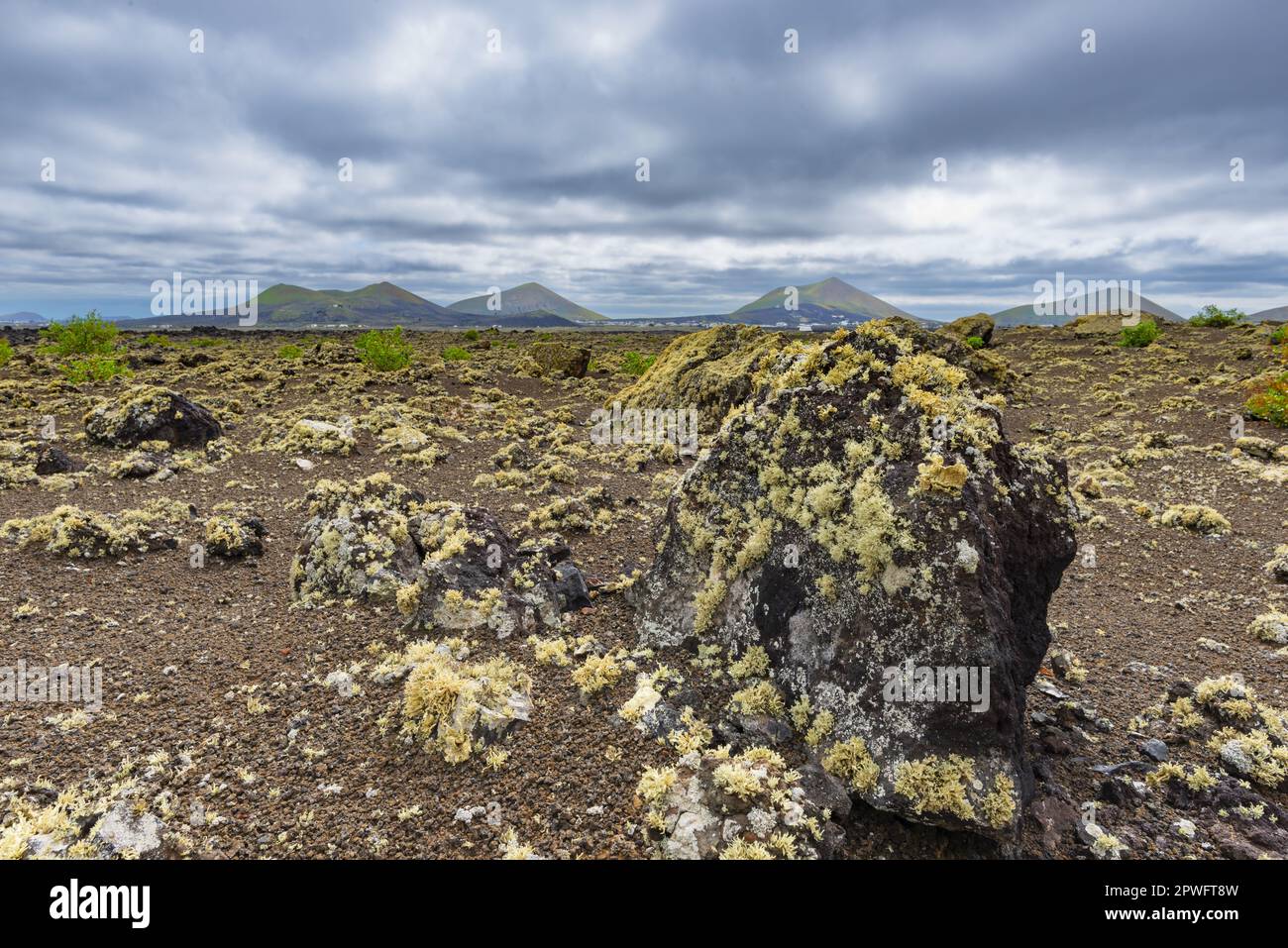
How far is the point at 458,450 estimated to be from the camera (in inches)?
835

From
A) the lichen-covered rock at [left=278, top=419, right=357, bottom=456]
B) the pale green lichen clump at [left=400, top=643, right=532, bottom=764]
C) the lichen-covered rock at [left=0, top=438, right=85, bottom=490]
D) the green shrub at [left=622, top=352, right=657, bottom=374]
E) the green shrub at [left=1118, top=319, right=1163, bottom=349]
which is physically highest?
the green shrub at [left=1118, top=319, right=1163, bottom=349]

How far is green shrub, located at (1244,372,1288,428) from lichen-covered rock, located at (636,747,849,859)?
2534 cm

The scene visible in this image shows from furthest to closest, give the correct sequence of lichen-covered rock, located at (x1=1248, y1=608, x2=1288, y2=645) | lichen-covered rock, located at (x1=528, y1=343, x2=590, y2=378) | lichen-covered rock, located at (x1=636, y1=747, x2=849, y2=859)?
1. lichen-covered rock, located at (x1=528, y1=343, x2=590, y2=378)
2. lichen-covered rock, located at (x1=1248, y1=608, x2=1288, y2=645)
3. lichen-covered rock, located at (x1=636, y1=747, x2=849, y2=859)

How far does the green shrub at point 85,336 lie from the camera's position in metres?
37.0

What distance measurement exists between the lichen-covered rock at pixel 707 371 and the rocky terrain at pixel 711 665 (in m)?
12.2

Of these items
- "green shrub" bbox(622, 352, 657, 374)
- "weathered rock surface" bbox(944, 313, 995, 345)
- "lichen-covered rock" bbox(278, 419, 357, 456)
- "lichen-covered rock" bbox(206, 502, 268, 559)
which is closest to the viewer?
"lichen-covered rock" bbox(206, 502, 268, 559)

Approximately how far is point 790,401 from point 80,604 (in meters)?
10.5

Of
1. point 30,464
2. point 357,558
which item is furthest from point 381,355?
point 357,558

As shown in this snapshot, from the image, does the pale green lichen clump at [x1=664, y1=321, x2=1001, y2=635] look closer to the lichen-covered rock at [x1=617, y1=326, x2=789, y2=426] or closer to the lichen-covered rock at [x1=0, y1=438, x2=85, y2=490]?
the lichen-covered rock at [x1=617, y1=326, x2=789, y2=426]

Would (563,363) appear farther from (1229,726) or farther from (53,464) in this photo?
(1229,726)

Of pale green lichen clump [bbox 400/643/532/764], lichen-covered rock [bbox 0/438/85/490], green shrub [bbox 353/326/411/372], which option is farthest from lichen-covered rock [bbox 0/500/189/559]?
green shrub [bbox 353/326/411/372]

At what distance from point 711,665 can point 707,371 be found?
2022cm

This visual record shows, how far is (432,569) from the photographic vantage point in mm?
8719

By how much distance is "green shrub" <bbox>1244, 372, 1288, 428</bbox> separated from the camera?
20.8 m
